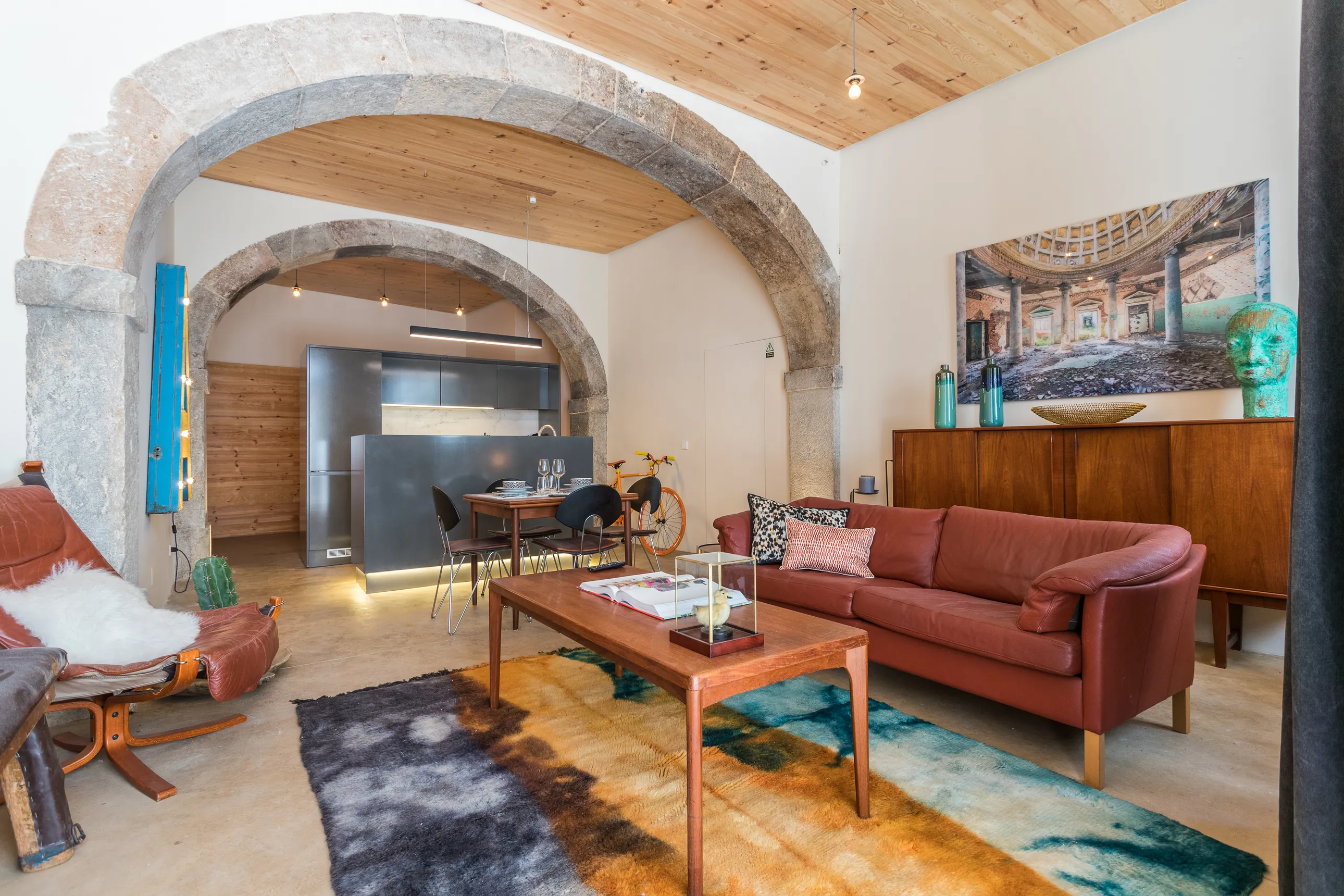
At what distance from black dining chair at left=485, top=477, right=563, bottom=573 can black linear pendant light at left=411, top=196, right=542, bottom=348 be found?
4.82 feet

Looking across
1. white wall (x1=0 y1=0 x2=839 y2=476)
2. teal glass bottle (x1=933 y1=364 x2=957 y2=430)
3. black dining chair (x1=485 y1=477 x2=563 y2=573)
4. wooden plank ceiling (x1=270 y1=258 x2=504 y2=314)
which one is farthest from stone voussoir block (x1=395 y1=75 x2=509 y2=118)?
wooden plank ceiling (x1=270 y1=258 x2=504 y2=314)

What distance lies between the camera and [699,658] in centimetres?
188

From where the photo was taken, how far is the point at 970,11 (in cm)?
376

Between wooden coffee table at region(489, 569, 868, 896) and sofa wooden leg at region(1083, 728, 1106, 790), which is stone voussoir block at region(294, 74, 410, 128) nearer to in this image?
wooden coffee table at region(489, 569, 868, 896)

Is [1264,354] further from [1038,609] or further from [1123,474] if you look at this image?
[1038,609]

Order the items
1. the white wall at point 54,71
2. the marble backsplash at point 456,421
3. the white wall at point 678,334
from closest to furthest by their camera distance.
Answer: the white wall at point 54,71 < the white wall at point 678,334 < the marble backsplash at point 456,421

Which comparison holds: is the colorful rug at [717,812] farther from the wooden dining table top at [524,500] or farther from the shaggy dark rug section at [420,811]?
the wooden dining table top at [524,500]

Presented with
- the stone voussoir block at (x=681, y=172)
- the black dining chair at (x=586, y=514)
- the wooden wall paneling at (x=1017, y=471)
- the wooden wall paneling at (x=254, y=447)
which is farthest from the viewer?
the wooden wall paneling at (x=254, y=447)

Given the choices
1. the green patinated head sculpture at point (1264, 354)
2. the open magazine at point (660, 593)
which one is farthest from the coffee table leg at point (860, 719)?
the green patinated head sculpture at point (1264, 354)

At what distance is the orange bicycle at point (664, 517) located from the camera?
7.07m

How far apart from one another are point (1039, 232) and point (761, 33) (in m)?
2.11

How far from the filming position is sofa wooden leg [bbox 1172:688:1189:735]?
2666mm

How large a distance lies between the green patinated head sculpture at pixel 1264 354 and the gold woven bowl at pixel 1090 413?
46 cm

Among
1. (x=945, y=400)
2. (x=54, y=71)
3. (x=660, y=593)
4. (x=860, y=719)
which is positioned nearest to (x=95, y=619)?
(x=660, y=593)
